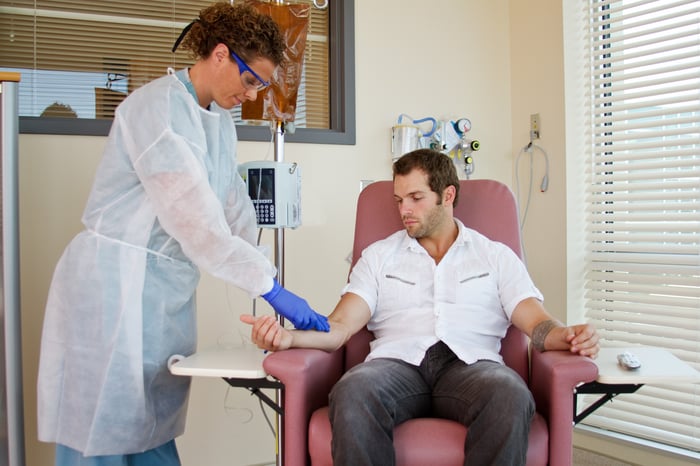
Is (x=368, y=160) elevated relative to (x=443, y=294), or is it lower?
elevated

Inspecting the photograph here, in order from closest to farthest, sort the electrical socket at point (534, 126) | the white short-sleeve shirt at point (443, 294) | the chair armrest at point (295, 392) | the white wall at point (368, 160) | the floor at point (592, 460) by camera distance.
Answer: the chair armrest at point (295, 392), the white short-sleeve shirt at point (443, 294), the white wall at point (368, 160), the floor at point (592, 460), the electrical socket at point (534, 126)

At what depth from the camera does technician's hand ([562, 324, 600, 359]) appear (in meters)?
1.47

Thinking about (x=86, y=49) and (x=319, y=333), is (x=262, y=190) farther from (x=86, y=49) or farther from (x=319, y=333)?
(x=86, y=49)

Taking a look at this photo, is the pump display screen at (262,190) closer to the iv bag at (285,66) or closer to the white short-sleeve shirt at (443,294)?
the iv bag at (285,66)

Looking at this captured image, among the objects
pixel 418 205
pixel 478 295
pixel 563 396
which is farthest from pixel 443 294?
pixel 563 396

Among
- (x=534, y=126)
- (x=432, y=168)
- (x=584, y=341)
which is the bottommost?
(x=584, y=341)

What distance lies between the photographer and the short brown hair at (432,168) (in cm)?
188

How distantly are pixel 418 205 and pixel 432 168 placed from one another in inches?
4.9

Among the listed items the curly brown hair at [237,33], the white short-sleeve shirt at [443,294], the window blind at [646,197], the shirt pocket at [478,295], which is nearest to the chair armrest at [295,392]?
the white short-sleeve shirt at [443,294]

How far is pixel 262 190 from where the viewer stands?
1880 millimetres

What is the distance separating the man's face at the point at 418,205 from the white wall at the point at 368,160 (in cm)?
73

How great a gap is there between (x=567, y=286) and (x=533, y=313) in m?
0.96

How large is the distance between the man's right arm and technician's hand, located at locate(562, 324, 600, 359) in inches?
23.2

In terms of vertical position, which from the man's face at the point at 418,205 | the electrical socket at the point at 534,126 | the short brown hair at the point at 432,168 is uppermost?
the electrical socket at the point at 534,126
